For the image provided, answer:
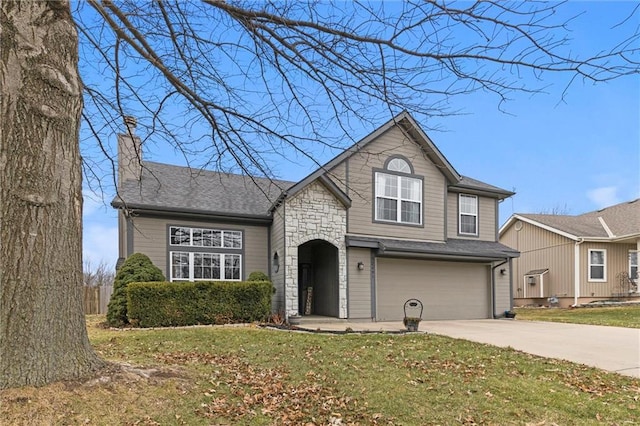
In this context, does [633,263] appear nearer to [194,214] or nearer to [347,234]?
[347,234]

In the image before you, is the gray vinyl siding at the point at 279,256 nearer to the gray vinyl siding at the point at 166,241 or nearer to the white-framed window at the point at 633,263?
the gray vinyl siding at the point at 166,241

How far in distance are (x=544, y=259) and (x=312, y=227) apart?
606 inches

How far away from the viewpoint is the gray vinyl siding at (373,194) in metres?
13.5

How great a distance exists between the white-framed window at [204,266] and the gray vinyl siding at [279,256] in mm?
1181

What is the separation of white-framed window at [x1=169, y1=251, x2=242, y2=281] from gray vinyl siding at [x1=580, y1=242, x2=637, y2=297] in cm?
1666

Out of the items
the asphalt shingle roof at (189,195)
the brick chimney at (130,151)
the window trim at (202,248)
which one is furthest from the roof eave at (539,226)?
the brick chimney at (130,151)

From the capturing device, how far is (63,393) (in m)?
3.76

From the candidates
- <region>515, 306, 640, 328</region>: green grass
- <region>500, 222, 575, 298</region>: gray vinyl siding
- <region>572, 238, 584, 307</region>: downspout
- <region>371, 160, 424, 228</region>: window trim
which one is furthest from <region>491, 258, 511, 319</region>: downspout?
<region>500, 222, 575, 298</region>: gray vinyl siding

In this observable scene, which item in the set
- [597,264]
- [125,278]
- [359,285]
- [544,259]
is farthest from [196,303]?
[597,264]

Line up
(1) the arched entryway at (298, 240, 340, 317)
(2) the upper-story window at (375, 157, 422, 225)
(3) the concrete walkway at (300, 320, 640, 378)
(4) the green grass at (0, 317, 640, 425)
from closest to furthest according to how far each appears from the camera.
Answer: (4) the green grass at (0, 317, 640, 425), (3) the concrete walkway at (300, 320, 640, 378), (1) the arched entryway at (298, 240, 340, 317), (2) the upper-story window at (375, 157, 422, 225)

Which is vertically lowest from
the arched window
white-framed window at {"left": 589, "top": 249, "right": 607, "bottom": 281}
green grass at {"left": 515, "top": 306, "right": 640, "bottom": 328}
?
green grass at {"left": 515, "top": 306, "right": 640, "bottom": 328}

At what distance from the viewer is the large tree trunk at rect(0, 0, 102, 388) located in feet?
11.9

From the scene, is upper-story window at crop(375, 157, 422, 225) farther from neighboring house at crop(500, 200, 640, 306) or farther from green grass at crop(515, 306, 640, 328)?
neighboring house at crop(500, 200, 640, 306)

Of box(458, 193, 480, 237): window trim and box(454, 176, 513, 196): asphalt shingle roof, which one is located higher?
box(454, 176, 513, 196): asphalt shingle roof
